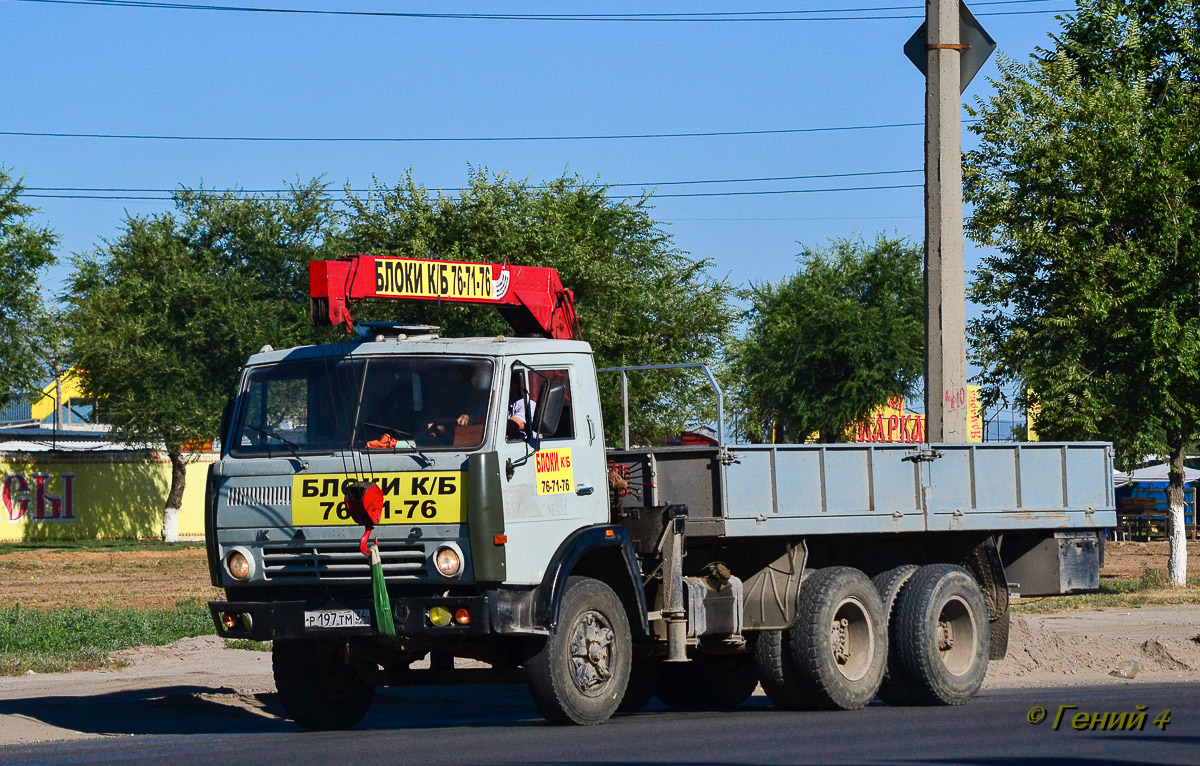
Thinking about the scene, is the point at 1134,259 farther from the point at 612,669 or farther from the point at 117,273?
the point at 117,273

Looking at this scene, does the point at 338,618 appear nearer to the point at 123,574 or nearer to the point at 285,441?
the point at 285,441

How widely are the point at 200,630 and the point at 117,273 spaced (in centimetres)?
3138

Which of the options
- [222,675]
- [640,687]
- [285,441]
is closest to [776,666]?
[640,687]

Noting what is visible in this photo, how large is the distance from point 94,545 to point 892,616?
35265 mm

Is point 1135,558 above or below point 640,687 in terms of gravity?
below

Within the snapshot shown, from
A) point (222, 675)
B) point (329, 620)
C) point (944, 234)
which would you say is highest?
point (944, 234)

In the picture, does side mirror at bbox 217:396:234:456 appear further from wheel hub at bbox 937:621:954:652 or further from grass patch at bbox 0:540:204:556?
grass patch at bbox 0:540:204:556

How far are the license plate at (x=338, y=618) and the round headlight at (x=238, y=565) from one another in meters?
0.57

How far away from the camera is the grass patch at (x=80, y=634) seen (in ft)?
52.0

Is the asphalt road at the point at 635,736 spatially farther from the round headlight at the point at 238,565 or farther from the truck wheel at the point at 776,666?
the round headlight at the point at 238,565

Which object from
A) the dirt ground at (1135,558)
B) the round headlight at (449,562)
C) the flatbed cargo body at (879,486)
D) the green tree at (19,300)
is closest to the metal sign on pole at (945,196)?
the flatbed cargo body at (879,486)

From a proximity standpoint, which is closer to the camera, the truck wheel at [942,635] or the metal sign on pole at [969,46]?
the truck wheel at [942,635]

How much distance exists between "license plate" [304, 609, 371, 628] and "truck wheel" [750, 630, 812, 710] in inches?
148

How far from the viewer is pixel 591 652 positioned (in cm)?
1066
